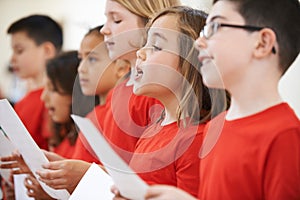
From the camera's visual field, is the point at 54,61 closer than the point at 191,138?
No

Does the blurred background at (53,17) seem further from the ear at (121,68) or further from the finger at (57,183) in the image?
the finger at (57,183)

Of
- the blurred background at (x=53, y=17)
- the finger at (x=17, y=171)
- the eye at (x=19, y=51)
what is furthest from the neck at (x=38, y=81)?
the finger at (x=17, y=171)

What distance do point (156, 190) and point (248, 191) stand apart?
6.0 inches

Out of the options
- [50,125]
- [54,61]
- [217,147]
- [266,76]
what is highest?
[266,76]

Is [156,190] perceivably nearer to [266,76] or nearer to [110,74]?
[266,76]

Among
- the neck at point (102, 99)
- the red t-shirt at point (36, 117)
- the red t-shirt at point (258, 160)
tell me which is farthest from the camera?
the red t-shirt at point (36, 117)

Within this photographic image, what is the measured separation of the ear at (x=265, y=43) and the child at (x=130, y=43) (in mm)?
463

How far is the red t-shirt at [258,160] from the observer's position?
873mm

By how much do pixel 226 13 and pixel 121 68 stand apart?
2.48 ft

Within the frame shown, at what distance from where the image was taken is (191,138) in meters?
1.14

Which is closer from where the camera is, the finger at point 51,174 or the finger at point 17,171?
the finger at point 51,174

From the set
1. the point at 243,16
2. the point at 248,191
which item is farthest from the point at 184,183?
the point at 243,16

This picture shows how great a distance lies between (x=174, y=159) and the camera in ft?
3.70

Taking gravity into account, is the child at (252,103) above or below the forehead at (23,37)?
above
